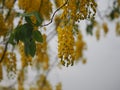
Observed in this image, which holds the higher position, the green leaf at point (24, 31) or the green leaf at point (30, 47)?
the green leaf at point (24, 31)

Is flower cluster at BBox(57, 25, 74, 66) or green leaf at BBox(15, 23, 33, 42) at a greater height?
green leaf at BBox(15, 23, 33, 42)

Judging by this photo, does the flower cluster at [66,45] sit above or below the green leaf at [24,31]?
below

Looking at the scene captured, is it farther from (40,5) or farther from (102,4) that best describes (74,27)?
(102,4)

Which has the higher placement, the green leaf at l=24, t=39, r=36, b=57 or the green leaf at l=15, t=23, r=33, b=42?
the green leaf at l=15, t=23, r=33, b=42

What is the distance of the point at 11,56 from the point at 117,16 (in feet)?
7.90

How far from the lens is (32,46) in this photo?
1.39m

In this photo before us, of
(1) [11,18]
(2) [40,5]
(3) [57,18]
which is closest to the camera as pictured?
(2) [40,5]

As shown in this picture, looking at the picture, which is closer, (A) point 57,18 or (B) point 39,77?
(A) point 57,18

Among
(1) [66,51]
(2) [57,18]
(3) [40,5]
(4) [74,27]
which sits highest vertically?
(2) [57,18]

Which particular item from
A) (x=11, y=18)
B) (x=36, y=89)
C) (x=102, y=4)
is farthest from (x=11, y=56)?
(x=102, y=4)

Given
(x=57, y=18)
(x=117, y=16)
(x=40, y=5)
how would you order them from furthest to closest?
(x=117, y=16) → (x=57, y=18) → (x=40, y=5)

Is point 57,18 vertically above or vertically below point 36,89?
above

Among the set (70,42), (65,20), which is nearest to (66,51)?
(70,42)

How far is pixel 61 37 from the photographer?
4.44 ft
